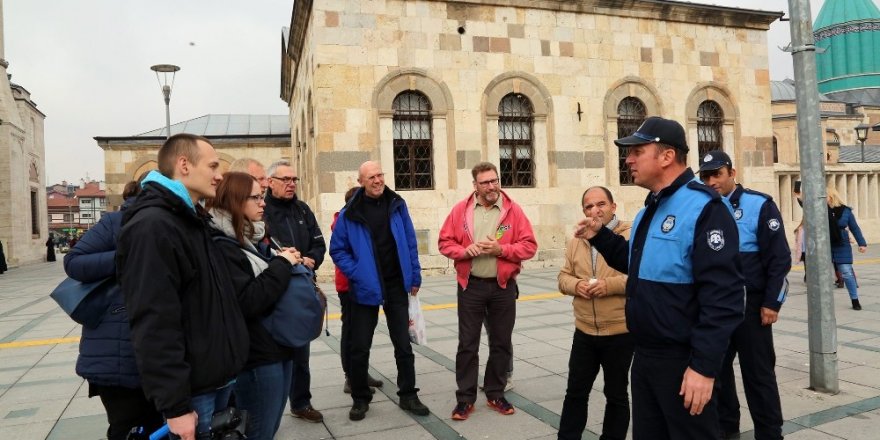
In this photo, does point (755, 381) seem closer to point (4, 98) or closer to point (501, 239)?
point (501, 239)

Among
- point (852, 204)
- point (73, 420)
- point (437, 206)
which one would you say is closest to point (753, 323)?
point (73, 420)

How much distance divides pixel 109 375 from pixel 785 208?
20853 mm

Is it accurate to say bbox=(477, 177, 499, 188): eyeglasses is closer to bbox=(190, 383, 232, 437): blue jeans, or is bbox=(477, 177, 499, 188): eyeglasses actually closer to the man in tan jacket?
the man in tan jacket

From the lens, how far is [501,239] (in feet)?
15.7

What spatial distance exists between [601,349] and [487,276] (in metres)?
1.31

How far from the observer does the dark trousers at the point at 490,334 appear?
4520 millimetres

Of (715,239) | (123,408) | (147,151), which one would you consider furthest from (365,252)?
(147,151)

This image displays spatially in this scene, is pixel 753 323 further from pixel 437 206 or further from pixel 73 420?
pixel 437 206

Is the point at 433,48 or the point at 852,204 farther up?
the point at 433,48

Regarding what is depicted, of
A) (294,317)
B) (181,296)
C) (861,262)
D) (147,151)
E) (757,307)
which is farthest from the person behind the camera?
(147,151)

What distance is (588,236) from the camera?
3.20 m

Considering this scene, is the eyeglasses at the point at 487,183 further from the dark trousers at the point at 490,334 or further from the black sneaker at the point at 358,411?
the black sneaker at the point at 358,411

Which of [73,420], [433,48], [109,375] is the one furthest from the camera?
[433,48]

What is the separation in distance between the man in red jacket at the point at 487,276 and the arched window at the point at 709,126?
13.5m
